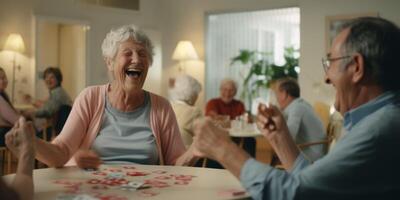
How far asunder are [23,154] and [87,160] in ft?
1.76

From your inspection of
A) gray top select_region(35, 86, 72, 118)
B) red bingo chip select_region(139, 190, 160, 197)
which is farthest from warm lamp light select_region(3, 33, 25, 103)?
red bingo chip select_region(139, 190, 160, 197)

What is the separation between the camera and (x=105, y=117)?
2.60 metres

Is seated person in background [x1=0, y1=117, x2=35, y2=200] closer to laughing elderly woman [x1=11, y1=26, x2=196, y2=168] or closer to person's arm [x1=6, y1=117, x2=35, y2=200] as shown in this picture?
person's arm [x1=6, y1=117, x2=35, y2=200]

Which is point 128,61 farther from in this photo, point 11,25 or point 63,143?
point 11,25

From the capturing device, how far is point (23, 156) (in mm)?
1665

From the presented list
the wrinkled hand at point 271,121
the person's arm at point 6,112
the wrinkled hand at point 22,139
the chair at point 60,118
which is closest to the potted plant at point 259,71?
the chair at point 60,118

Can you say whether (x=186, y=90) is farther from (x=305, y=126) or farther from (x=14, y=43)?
(x=14, y=43)

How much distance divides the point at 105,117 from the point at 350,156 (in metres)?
1.53

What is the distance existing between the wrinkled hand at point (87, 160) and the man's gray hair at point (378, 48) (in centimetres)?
120

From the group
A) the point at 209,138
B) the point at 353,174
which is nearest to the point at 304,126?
the point at 209,138

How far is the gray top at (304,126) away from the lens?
14.9ft

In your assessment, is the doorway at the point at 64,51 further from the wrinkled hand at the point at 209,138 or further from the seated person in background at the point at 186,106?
the wrinkled hand at the point at 209,138

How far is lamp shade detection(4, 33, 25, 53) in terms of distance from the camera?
7324 millimetres

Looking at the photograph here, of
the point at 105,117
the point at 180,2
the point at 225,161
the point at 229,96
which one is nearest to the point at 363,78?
the point at 225,161
